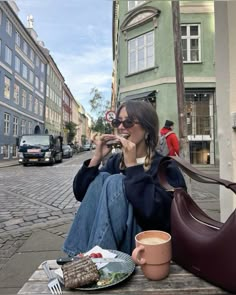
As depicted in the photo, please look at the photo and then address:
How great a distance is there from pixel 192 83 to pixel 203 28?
2867 millimetres

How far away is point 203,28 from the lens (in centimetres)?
1494

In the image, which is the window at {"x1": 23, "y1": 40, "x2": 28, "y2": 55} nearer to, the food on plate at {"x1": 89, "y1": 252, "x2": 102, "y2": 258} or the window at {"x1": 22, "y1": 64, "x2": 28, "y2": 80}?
the window at {"x1": 22, "y1": 64, "x2": 28, "y2": 80}

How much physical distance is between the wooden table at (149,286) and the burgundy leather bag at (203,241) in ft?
0.10

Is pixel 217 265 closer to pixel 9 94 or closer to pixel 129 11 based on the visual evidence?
pixel 129 11

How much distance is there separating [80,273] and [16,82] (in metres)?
31.0

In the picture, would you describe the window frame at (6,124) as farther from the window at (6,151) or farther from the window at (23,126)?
the window at (23,126)

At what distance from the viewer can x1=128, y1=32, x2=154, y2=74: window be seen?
52.3 ft

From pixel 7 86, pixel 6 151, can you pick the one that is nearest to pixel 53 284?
pixel 6 151

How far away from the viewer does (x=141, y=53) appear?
1641 centimetres

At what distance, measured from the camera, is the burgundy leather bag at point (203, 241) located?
915 mm

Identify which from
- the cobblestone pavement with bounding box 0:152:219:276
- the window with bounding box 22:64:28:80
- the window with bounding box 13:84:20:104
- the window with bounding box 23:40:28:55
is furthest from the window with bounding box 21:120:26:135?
the cobblestone pavement with bounding box 0:152:219:276

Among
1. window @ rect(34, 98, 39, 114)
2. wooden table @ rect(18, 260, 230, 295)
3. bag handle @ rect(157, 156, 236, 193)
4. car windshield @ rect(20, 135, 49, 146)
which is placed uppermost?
window @ rect(34, 98, 39, 114)

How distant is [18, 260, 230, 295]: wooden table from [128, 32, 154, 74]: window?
15.6 metres

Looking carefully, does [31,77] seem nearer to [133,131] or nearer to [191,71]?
[191,71]
